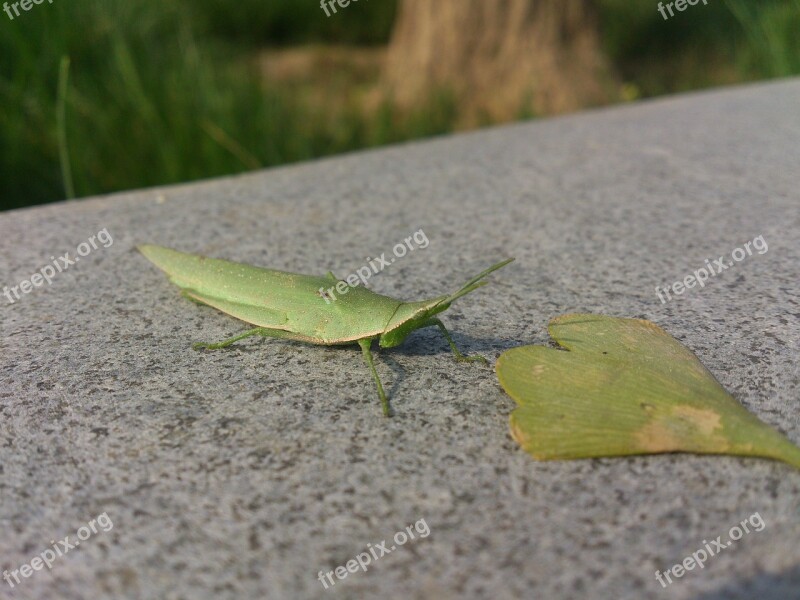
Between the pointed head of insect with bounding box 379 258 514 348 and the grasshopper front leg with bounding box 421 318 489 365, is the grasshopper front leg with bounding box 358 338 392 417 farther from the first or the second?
the grasshopper front leg with bounding box 421 318 489 365

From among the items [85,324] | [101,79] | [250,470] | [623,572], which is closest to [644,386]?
[623,572]

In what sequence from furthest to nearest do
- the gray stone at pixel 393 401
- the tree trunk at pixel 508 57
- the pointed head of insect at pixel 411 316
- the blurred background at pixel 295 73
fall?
the tree trunk at pixel 508 57 < the blurred background at pixel 295 73 < the pointed head of insect at pixel 411 316 < the gray stone at pixel 393 401

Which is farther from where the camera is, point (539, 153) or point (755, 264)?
point (539, 153)

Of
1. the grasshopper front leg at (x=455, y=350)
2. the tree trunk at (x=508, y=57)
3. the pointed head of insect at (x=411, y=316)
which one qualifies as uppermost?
the pointed head of insect at (x=411, y=316)

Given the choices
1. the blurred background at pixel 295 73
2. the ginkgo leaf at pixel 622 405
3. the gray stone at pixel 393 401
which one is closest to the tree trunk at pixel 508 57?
the blurred background at pixel 295 73

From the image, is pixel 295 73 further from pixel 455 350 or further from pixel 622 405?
pixel 622 405

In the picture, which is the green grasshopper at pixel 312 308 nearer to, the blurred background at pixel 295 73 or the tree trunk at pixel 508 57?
A: the blurred background at pixel 295 73

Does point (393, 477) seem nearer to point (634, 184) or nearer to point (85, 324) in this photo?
Answer: point (85, 324)
